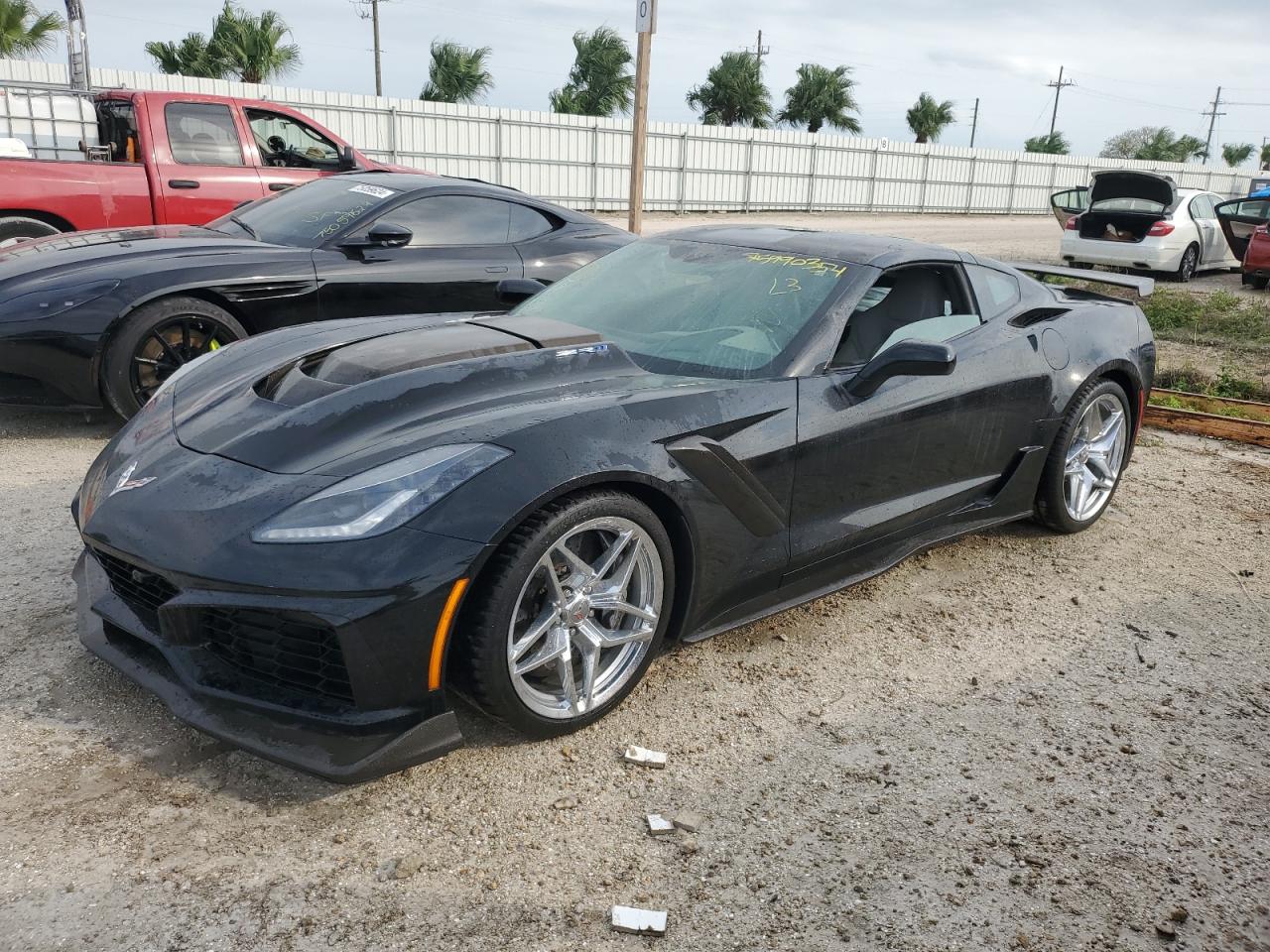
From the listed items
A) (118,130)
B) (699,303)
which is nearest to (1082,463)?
(699,303)

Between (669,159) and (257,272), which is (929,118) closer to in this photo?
(669,159)

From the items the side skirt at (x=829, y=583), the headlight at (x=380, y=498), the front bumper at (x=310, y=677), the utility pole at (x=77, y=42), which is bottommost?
the side skirt at (x=829, y=583)

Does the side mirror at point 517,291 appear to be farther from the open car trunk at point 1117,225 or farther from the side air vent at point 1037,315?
the open car trunk at point 1117,225

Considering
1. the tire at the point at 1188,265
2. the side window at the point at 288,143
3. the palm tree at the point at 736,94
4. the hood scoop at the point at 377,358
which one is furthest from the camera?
the palm tree at the point at 736,94

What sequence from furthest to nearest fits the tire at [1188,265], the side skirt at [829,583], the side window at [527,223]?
the tire at [1188,265], the side window at [527,223], the side skirt at [829,583]

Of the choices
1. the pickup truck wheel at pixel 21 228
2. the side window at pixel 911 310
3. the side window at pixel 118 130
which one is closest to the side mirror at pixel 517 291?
the side window at pixel 911 310

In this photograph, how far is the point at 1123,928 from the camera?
7.50 ft

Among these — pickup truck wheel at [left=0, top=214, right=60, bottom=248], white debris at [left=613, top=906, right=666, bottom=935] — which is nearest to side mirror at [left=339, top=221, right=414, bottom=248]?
pickup truck wheel at [left=0, top=214, right=60, bottom=248]

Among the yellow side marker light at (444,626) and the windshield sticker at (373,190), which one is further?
the windshield sticker at (373,190)

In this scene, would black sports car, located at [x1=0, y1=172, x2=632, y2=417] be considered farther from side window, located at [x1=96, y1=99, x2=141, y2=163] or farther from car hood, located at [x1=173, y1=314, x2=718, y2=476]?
side window, located at [x1=96, y1=99, x2=141, y2=163]

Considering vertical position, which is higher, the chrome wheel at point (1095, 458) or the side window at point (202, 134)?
the side window at point (202, 134)

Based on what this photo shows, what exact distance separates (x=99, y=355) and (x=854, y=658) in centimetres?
389

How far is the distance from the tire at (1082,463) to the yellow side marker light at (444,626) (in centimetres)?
296

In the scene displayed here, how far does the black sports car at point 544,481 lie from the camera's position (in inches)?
96.1
